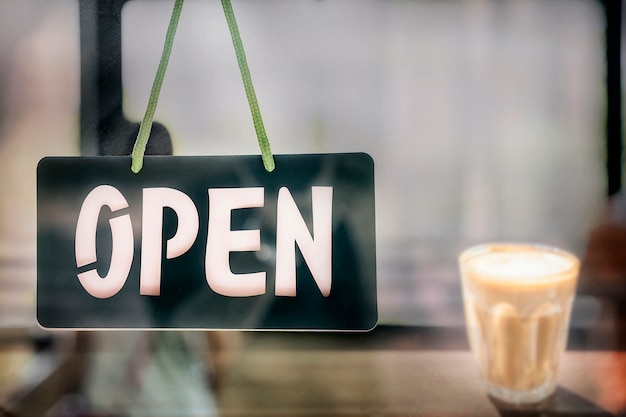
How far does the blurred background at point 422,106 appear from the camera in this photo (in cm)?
58

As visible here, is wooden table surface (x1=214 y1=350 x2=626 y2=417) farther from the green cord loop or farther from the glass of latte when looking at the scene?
the green cord loop

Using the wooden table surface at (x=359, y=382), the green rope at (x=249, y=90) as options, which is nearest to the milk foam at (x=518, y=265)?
the wooden table surface at (x=359, y=382)

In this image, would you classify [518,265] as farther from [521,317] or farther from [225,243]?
[225,243]

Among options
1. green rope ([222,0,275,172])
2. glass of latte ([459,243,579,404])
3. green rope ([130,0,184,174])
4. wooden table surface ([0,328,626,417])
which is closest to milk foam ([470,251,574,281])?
glass of latte ([459,243,579,404])

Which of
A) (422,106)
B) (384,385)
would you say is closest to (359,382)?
(384,385)

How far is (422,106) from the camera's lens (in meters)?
0.59

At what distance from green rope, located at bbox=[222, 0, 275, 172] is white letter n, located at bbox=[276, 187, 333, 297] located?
4 cm

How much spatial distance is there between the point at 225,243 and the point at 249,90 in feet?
0.62

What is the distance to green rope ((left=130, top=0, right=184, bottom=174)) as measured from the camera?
0.59 m

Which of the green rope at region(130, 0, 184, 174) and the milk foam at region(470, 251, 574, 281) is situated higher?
the green rope at region(130, 0, 184, 174)

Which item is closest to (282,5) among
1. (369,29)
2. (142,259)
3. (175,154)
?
(369,29)

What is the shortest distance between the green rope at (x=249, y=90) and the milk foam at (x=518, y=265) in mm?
275

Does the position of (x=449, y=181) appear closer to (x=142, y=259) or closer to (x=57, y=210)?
(x=142, y=259)

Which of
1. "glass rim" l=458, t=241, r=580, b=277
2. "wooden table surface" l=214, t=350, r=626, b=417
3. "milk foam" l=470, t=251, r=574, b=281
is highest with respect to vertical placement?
"glass rim" l=458, t=241, r=580, b=277
